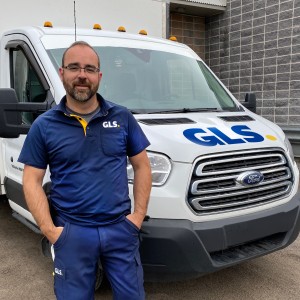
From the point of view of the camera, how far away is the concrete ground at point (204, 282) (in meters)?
3.15

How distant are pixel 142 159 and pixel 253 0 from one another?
7.36 m

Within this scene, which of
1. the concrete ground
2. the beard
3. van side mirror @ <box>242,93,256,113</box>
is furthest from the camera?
van side mirror @ <box>242,93,256,113</box>

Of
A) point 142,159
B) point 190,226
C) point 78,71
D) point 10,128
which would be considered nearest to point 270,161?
point 190,226

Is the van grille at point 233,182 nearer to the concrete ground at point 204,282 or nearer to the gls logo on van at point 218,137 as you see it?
the gls logo on van at point 218,137

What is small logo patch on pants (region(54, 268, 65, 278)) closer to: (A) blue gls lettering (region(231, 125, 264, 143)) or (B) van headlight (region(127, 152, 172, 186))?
(B) van headlight (region(127, 152, 172, 186))

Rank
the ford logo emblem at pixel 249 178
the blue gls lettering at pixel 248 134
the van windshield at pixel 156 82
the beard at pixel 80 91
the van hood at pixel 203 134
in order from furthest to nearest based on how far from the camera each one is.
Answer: the van windshield at pixel 156 82, the blue gls lettering at pixel 248 134, the ford logo emblem at pixel 249 178, the van hood at pixel 203 134, the beard at pixel 80 91

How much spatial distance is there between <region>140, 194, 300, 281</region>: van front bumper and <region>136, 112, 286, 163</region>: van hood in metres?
0.45

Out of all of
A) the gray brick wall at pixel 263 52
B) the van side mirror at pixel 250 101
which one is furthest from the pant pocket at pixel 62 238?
the gray brick wall at pixel 263 52

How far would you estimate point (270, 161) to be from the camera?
2.95 meters

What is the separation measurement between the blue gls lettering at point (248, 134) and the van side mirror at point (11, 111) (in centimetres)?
146

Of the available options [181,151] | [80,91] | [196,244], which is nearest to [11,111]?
[80,91]

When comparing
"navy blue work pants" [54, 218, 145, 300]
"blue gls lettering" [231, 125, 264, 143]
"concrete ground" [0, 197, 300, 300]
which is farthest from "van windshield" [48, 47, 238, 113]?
"concrete ground" [0, 197, 300, 300]

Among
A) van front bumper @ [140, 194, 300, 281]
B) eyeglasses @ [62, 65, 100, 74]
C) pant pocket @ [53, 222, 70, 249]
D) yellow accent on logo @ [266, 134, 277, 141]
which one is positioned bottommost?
van front bumper @ [140, 194, 300, 281]

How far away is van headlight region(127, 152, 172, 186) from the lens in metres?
2.58
